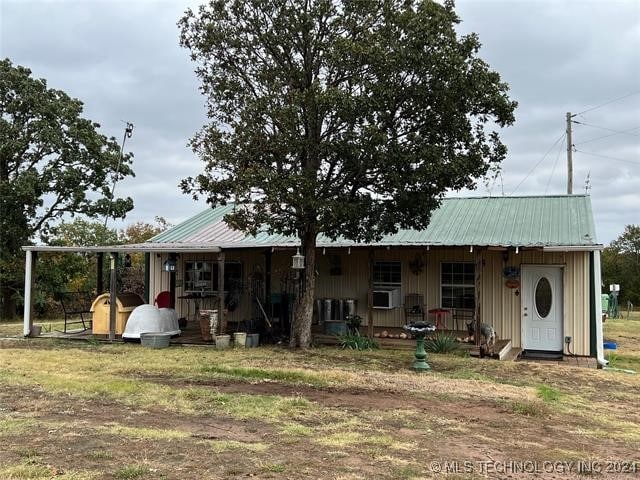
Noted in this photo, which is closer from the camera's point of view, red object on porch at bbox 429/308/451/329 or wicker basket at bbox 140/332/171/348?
wicker basket at bbox 140/332/171/348

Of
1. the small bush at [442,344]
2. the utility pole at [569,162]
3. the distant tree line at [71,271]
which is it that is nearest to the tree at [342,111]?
the small bush at [442,344]

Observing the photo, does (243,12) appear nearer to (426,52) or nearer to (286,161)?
(286,161)

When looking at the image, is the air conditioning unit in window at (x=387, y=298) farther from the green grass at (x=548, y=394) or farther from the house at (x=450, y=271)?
the green grass at (x=548, y=394)

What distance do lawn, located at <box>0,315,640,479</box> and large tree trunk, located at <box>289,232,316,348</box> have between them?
1141 mm

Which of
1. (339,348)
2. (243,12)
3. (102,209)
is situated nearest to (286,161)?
(243,12)

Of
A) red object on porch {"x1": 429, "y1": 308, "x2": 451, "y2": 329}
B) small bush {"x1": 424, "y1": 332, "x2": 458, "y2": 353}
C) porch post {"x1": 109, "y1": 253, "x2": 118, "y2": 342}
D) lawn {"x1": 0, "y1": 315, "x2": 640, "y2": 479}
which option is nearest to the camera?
lawn {"x1": 0, "y1": 315, "x2": 640, "y2": 479}

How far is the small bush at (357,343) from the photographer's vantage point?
12469 mm

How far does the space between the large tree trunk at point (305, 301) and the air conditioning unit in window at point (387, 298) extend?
2.49 m

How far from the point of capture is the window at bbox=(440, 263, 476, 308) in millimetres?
13773

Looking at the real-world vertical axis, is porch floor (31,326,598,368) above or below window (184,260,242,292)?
below

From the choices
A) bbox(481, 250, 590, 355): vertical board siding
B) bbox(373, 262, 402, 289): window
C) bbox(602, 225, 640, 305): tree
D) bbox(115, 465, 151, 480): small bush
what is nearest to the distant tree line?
bbox(373, 262, 402, 289): window

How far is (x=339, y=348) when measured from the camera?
12500 millimetres

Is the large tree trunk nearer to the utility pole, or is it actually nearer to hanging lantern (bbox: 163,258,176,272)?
hanging lantern (bbox: 163,258,176,272)

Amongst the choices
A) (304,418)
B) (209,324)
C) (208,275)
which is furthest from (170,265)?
(304,418)
